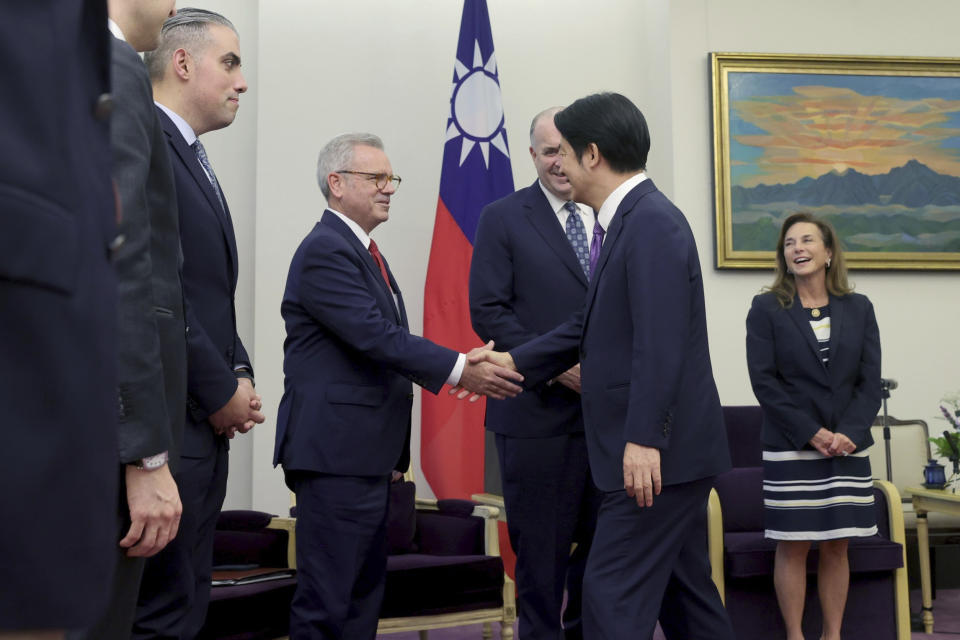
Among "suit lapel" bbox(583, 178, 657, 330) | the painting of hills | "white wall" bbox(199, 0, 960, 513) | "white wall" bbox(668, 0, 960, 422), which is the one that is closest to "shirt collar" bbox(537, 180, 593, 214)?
"suit lapel" bbox(583, 178, 657, 330)

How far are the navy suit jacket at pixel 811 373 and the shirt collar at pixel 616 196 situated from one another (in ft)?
5.12

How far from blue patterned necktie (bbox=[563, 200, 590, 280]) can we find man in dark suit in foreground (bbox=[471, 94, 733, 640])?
1.83 ft

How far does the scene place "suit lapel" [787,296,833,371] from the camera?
3963mm

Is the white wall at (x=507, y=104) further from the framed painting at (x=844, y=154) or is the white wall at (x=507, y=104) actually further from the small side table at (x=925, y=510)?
the small side table at (x=925, y=510)

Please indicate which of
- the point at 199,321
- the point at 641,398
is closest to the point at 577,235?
the point at 641,398

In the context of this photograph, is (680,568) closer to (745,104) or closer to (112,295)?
(112,295)

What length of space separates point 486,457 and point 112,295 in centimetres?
413

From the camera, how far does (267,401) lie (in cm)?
519

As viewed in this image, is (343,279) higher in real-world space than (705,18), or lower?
lower

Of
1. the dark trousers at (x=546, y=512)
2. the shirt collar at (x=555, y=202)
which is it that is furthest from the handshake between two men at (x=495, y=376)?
the shirt collar at (x=555, y=202)

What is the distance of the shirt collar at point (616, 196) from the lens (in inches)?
106

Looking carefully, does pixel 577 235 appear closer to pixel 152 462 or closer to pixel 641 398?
pixel 641 398

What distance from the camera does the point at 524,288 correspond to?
3.31 metres

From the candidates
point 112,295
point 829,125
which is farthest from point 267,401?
point 112,295
